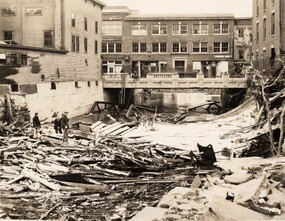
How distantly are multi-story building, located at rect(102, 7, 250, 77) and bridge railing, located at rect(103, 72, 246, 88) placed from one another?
16125 mm

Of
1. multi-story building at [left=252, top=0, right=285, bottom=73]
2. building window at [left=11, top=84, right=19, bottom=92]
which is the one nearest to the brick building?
building window at [left=11, top=84, right=19, bottom=92]

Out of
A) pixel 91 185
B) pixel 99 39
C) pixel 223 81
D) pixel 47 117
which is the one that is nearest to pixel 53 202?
pixel 91 185

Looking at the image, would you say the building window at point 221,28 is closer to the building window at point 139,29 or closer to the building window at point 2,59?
the building window at point 139,29

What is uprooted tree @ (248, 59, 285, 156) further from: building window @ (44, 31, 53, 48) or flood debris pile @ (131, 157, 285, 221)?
building window @ (44, 31, 53, 48)

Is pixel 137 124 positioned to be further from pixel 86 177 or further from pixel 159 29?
pixel 159 29

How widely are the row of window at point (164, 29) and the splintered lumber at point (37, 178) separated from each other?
53486 millimetres

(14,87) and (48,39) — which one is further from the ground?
(48,39)

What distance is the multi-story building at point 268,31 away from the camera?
33812 millimetres

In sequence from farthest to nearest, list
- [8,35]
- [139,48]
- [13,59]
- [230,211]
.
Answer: [139,48] → [8,35] → [13,59] → [230,211]

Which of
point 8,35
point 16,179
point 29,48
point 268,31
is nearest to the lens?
point 16,179

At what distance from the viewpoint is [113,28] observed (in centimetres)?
6644

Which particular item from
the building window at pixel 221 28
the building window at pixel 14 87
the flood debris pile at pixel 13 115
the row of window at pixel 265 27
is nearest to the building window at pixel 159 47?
the building window at pixel 221 28

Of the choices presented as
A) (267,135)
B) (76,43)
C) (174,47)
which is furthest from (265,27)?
(174,47)

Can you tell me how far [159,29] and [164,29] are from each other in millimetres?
780
